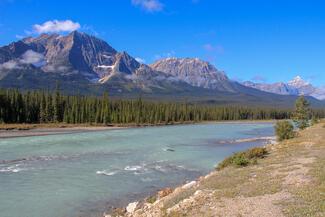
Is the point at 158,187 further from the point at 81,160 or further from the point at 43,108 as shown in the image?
the point at 43,108

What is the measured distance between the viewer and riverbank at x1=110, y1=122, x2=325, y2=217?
1930 cm

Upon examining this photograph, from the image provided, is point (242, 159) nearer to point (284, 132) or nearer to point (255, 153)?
point (255, 153)

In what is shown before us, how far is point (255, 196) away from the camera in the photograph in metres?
22.4

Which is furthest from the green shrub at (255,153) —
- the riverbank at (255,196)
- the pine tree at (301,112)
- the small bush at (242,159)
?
the pine tree at (301,112)

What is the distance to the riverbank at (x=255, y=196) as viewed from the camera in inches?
760

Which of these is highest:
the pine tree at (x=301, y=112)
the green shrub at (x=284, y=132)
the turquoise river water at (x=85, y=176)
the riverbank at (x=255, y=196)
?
the pine tree at (x=301, y=112)

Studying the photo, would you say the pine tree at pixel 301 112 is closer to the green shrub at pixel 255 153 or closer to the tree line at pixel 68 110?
the green shrub at pixel 255 153

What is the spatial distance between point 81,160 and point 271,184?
33292 millimetres

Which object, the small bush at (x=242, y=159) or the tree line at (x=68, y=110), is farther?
the tree line at (x=68, y=110)

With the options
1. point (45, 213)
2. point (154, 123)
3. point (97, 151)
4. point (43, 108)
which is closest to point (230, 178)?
point (45, 213)

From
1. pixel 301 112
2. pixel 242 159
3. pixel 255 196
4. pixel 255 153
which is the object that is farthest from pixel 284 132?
pixel 255 196

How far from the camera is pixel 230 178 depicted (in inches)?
1146

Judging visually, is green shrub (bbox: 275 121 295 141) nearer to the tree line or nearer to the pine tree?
the pine tree

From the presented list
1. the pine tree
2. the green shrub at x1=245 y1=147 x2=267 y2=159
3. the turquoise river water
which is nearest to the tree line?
the turquoise river water
